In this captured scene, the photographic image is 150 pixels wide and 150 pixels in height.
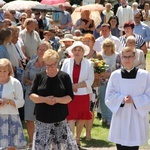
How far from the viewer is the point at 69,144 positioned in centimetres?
823

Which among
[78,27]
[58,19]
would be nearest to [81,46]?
[78,27]

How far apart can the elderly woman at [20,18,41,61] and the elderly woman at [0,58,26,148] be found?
3722 mm

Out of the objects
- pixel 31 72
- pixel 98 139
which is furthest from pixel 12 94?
pixel 98 139

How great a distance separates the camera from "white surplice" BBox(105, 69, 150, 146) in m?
7.70

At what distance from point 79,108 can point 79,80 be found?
0.51 metres

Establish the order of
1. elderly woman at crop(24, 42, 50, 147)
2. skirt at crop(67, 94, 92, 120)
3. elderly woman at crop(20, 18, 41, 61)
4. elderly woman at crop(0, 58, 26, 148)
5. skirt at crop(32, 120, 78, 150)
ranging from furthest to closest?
elderly woman at crop(20, 18, 41, 61)
skirt at crop(67, 94, 92, 120)
elderly woman at crop(24, 42, 50, 147)
elderly woman at crop(0, 58, 26, 148)
skirt at crop(32, 120, 78, 150)

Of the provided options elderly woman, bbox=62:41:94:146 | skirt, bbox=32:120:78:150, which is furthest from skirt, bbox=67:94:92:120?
skirt, bbox=32:120:78:150

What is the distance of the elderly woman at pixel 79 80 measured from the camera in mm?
9398

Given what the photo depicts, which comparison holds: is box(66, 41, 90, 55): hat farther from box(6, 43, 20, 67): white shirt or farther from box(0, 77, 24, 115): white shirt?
box(0, 77, 24, 115): white shirt

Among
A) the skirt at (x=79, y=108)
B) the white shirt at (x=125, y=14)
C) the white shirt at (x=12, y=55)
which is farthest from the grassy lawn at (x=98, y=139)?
the white shirt at (x=125, y=14)

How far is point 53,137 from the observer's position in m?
8.14

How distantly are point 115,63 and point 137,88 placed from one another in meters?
3.15

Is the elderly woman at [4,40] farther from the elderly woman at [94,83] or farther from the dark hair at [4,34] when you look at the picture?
the elderly woman at [94,83]

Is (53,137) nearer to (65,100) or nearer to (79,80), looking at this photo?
(65,100)
